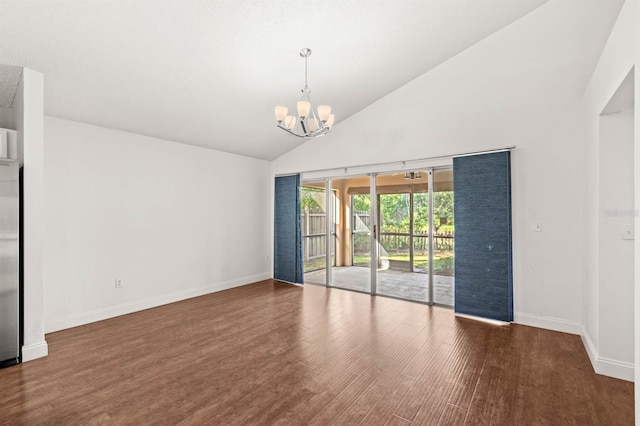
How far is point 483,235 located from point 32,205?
5066 millimetres

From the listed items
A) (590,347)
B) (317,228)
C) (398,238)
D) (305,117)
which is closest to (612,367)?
(590,347)

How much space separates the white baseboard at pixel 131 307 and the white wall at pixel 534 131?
4.22 meters

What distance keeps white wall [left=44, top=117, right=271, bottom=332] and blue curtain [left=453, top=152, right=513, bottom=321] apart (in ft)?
12.7

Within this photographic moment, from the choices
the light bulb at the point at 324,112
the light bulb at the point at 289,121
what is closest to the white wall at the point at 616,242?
the light bulb at the point at 324,112

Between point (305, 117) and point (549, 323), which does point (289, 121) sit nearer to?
point (305, 117)

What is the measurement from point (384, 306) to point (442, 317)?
2.72 feet

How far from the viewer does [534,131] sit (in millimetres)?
3812

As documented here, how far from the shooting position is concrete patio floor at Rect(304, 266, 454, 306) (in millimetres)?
4719

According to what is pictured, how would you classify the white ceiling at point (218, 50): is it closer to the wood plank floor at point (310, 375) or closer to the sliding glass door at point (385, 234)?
the sliding glass door at point (385, 234)

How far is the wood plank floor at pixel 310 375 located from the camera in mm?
2182

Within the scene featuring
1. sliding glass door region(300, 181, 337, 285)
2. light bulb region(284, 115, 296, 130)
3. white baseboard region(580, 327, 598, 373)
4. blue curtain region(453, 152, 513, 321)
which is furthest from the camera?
sliding glass door region(300, 181, 337, 285)

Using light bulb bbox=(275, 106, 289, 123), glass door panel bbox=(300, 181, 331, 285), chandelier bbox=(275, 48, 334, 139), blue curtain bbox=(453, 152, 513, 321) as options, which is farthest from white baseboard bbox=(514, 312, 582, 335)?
light bulb bbox=(275, 106, 289, 123)

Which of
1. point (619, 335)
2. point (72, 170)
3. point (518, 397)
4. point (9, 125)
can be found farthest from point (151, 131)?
point (619, 335)

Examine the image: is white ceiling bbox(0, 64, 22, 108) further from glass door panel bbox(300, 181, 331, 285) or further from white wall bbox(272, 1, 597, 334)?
white wall bbox(272, 1, 597, 334)
